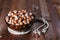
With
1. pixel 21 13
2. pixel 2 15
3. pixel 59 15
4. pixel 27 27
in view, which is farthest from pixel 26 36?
pixel 59 15

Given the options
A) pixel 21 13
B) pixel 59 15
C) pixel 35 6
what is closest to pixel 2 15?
pixel 21 13

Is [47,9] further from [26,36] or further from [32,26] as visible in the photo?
[26,36]

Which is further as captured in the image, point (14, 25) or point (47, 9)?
point (47, 9)

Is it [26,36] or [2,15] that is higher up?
[2,15]

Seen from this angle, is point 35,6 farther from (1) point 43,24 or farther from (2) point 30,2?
(1) point 43,24

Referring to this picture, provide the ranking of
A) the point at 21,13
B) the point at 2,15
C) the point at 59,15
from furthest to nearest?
the point at 59,15 < the point at 2,15 < the point at 21,13

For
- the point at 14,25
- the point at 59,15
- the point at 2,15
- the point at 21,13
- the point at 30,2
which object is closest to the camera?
the point at 14,25

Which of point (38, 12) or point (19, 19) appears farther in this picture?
point (38, 12)
